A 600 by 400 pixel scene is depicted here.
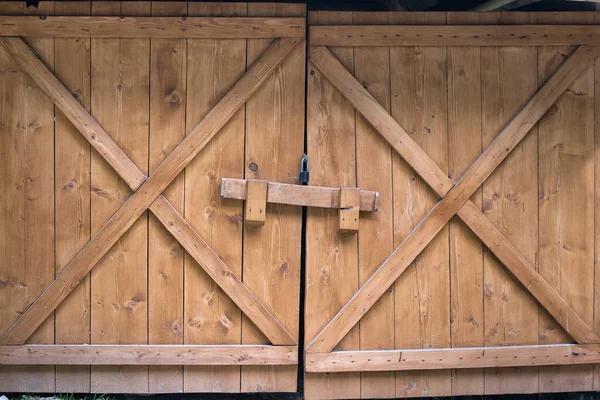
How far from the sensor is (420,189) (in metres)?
3.19

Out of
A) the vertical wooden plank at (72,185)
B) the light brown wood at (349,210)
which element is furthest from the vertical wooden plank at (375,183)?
the vertical wooden plank at (72,185)

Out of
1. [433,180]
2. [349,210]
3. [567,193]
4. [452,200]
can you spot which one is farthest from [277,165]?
[567,193]

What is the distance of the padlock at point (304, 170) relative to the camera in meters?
3.09

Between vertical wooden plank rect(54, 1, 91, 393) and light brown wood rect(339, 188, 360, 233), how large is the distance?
1.54 m

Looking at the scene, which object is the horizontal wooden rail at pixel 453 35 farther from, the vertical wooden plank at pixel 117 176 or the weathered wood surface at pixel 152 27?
the vertical wooden plank at pixel 117 176

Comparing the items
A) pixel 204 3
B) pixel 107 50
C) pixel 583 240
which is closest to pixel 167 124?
pixel 107 50

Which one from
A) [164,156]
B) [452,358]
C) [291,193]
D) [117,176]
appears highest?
[164,156]

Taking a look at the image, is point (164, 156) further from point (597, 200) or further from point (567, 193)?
point (597, 200)

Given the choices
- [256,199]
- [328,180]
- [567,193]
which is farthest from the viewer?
[567,193]

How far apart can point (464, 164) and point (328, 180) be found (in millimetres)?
858

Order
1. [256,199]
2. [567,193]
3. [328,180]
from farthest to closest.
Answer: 1. [567,193]
2. [328,180]
3. [256,199]

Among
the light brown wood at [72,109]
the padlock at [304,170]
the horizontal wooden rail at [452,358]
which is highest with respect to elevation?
the light brown wood at [72,109]

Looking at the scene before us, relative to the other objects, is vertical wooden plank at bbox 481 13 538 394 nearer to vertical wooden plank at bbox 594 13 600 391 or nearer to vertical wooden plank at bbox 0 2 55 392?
vertical wooden plank at bbox 594 13 600 391

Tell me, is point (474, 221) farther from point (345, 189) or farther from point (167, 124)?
point (167, 124)
